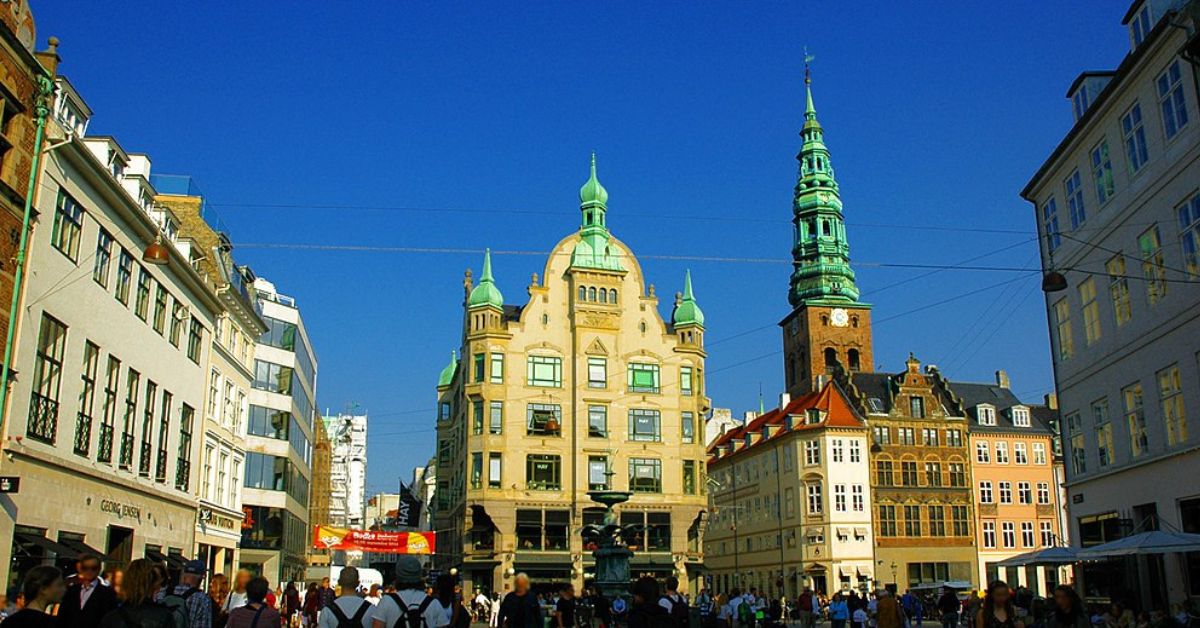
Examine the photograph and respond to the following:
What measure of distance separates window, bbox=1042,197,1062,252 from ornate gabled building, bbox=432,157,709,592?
31.6m

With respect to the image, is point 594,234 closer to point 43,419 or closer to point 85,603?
point 43,419

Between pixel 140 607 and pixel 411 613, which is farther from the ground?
pixel 140 607

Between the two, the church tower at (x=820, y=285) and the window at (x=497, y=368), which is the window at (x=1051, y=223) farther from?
the church tower at (x=820, y=285)

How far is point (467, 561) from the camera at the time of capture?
197ft

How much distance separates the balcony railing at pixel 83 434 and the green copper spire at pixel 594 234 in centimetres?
4046

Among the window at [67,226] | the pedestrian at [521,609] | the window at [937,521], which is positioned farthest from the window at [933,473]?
the pedestrian at [521,609]

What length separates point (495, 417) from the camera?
61469 mm

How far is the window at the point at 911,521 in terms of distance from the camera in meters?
73.3

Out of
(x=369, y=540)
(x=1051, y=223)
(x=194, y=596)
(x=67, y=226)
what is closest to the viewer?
(x=194, y=596)

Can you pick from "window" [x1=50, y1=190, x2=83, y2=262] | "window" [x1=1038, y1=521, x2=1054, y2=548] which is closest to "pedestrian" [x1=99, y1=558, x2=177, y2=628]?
"window" [x1=50, y1=190, x2=83, y2=262]

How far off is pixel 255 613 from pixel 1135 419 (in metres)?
26.3

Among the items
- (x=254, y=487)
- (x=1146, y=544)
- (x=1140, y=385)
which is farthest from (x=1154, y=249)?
(x=254, y=487)

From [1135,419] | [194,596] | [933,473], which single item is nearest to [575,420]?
[933,473]

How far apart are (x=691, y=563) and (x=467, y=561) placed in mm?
13176
